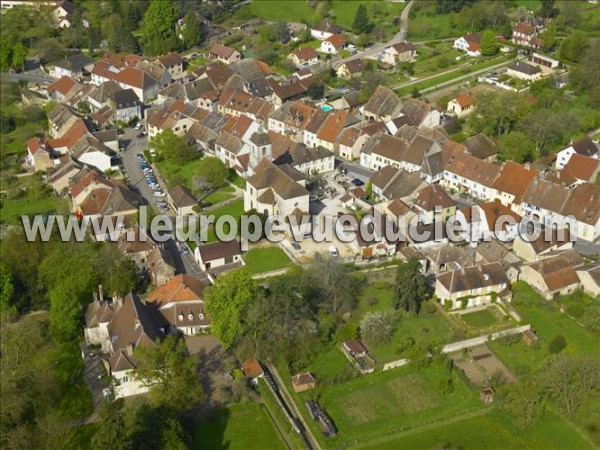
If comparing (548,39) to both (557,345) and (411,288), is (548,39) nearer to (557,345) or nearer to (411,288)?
(411,288)

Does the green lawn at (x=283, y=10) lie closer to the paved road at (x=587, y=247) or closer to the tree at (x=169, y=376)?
the paved road at (x=587, y=247)

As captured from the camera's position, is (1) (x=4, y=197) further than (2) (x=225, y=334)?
Yes

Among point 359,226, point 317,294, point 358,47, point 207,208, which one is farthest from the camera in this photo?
point 358,47

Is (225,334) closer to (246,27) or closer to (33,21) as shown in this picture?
(246,27)

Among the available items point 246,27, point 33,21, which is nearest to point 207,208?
point 246,27

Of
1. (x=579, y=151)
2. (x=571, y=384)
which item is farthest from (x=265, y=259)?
(x=579, y=151)

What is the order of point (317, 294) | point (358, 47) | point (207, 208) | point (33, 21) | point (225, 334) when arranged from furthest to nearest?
Result: 1. point (33, 21)
2. point (358, 47)
3. point (207, 208)
4. point (317, 294)
5. point (225, 334)

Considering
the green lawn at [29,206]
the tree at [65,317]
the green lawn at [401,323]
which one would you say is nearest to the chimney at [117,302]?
the tree at [65,317]
